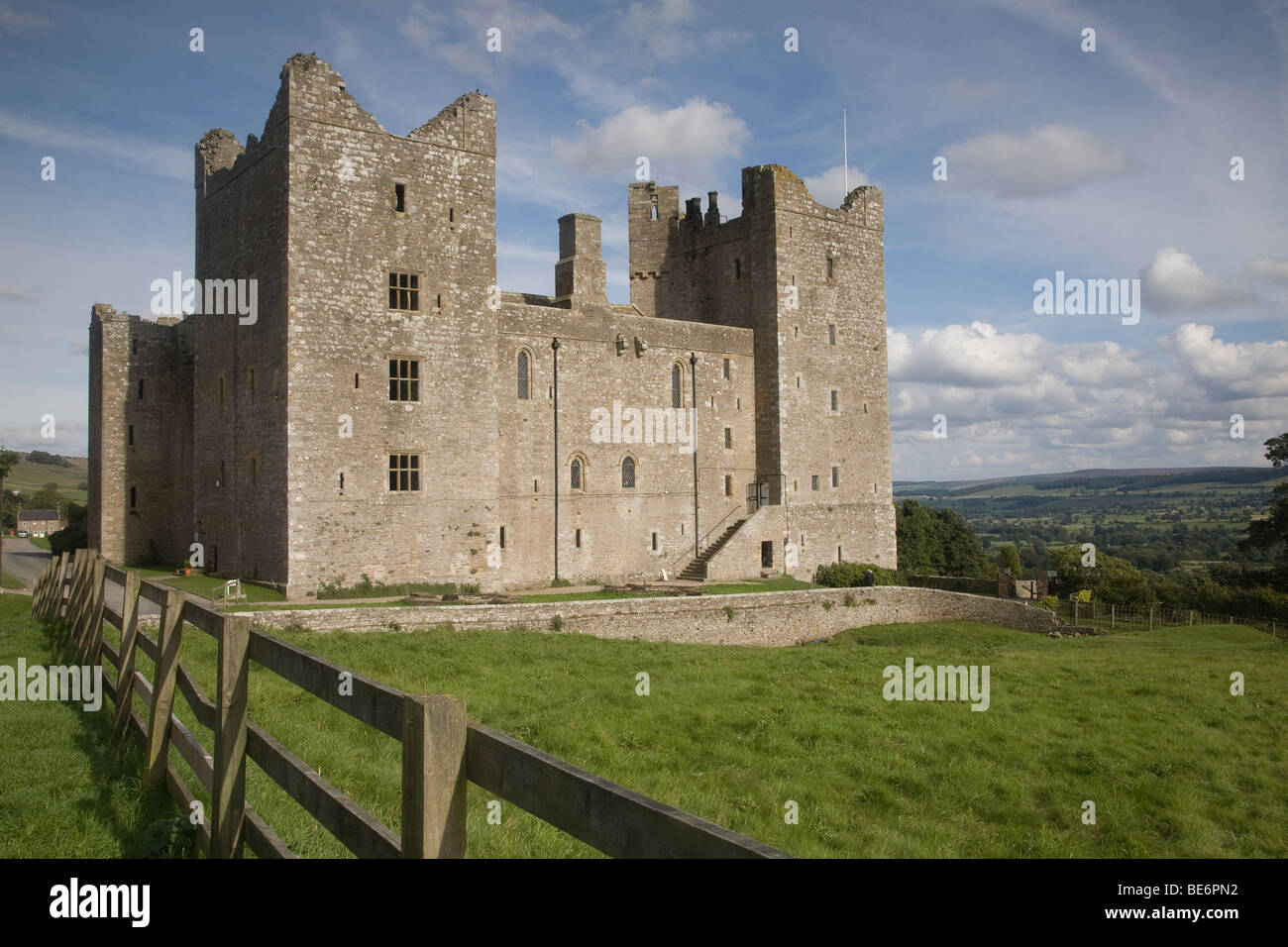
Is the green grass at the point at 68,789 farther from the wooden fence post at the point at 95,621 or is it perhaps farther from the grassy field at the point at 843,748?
the wooden fence post at the point at 95,621

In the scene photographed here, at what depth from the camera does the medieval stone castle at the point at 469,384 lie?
2531 cm

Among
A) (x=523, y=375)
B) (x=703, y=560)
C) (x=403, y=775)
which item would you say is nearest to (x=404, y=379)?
(x=523, y=375)

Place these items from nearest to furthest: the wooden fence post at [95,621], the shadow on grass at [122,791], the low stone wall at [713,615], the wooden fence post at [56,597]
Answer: the shadow on grass at [122,791]
the wooden fence post at [95,621]
the wooden fence post at [56,597]
the low stone wall at [713,615]

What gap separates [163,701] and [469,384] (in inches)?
824

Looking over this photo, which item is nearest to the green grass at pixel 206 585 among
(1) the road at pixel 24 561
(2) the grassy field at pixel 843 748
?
(2) the grassy field at pixel 843 748

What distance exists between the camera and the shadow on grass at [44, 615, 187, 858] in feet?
19.8

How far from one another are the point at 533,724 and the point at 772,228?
2838cm

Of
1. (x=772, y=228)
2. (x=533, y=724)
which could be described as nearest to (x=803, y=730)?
(x=533, y=724)

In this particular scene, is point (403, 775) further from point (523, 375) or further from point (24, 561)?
point (24, 561)

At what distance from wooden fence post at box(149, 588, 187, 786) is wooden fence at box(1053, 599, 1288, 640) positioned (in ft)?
106

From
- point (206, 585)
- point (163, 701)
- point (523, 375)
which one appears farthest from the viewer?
point (523, 375)

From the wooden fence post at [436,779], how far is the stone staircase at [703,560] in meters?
29.7

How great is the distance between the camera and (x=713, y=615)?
2652 cm
